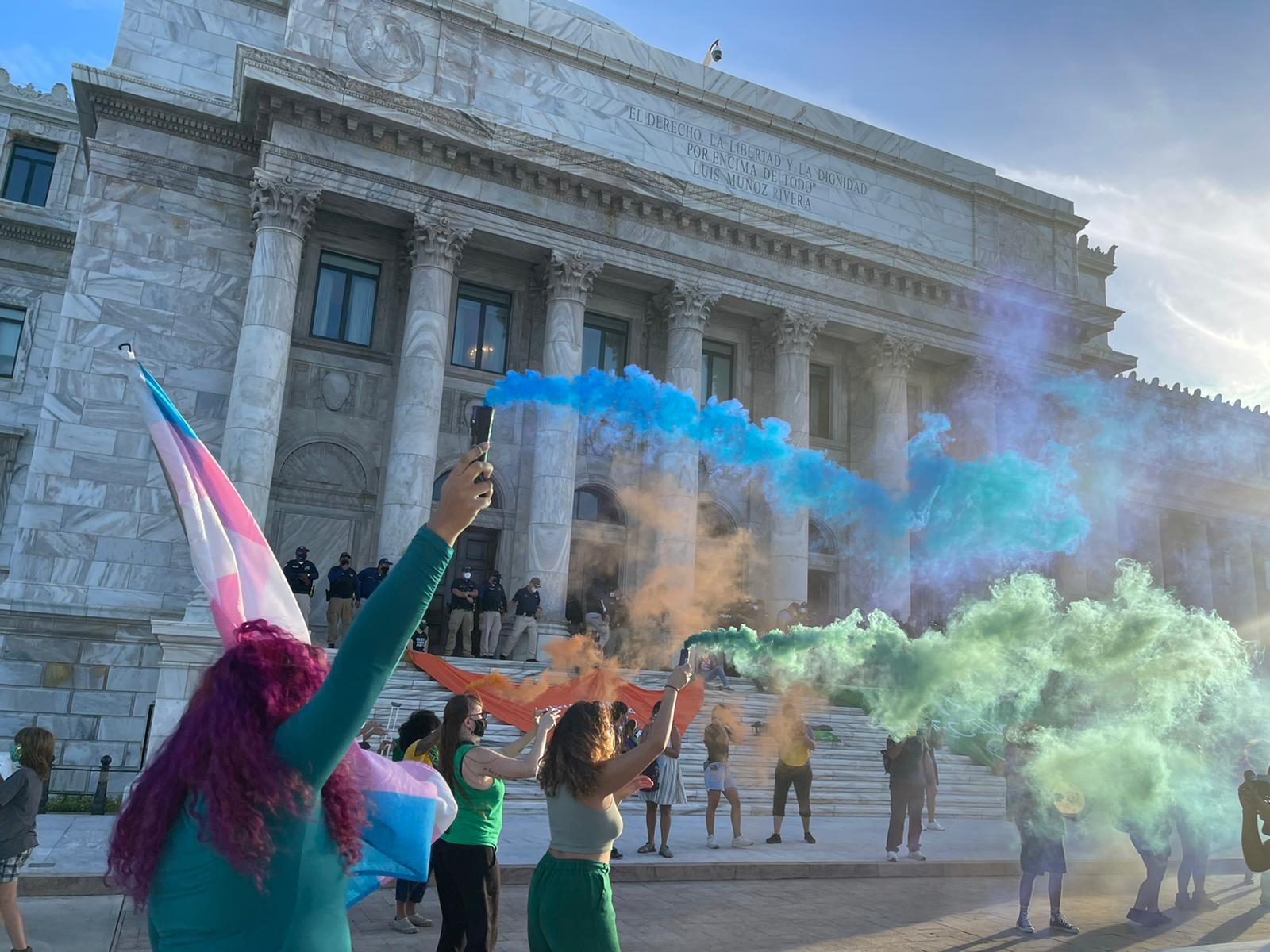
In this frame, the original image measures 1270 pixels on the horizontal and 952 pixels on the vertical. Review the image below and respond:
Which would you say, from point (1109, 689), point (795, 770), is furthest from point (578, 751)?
point (795, 770)

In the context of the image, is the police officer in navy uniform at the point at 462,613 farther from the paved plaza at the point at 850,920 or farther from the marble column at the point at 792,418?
the paved plaza at the point at 850,920

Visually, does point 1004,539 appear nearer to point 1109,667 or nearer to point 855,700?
point 855,700

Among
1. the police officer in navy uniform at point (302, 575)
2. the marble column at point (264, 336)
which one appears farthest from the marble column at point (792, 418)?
the marble column at point (264, 336)

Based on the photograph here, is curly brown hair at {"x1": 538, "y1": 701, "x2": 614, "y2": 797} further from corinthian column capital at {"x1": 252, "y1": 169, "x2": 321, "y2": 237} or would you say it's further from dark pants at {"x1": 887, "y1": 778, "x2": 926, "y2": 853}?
corinthian column capital at {"x1": 252, "y1": 169, "x2": 321, "y2": 237}

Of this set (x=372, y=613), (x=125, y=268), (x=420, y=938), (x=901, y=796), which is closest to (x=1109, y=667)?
(x=901, y=796)

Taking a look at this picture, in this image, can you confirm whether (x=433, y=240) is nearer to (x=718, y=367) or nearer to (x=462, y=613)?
(x=462, y=613)

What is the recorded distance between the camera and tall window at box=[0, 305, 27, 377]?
26.6m

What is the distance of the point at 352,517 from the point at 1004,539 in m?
16.0

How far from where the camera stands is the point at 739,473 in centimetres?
2814

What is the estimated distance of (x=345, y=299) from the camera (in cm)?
2575

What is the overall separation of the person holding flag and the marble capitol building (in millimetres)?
18102

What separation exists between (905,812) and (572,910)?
937cm

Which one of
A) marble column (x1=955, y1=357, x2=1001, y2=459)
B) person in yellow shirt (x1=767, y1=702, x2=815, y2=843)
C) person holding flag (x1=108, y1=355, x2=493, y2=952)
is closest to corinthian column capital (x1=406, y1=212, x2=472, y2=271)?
person in yellow shirt (x1=767, y1=702, x2=815, y2=843)

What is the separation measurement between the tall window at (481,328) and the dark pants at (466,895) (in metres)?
21.5
